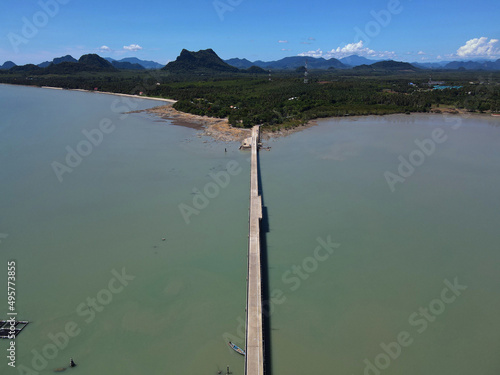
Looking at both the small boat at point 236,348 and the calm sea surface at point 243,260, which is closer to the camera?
the small boat at point 236,348

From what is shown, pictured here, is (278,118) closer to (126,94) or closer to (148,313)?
(148,313)

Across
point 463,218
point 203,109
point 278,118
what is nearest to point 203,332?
point 463,218

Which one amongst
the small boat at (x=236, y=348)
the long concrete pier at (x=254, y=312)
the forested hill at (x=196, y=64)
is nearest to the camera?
the long concrete pier at (x=254, y=312)

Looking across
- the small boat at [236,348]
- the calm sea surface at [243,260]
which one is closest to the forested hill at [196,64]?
the calm sea surface at [243,260]

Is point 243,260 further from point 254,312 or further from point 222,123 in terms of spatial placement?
point 222,123

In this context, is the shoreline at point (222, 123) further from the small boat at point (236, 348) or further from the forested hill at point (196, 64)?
the forested hill at point (196, 64)

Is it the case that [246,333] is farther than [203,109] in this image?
No

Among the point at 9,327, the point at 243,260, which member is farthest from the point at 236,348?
the point at 9,327

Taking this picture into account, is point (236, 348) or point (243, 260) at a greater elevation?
point (243, 260)
